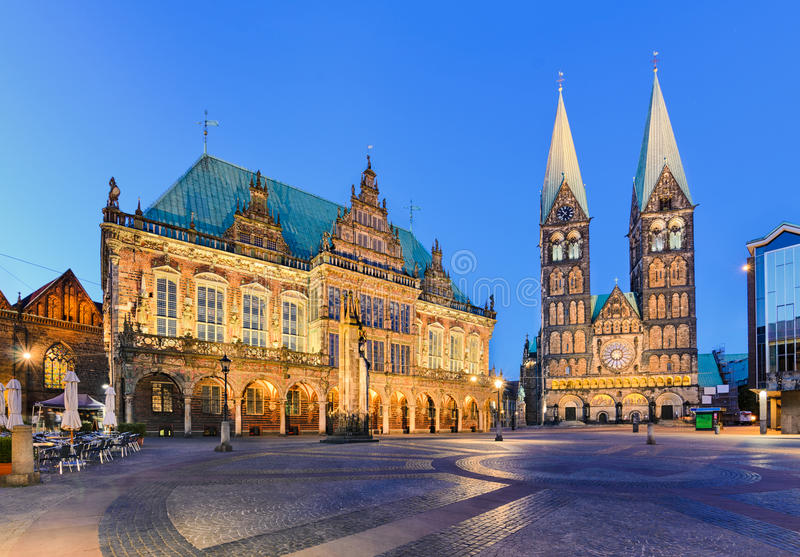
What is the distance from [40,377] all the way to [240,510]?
44.0 metres

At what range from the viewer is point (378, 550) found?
6.43 meters

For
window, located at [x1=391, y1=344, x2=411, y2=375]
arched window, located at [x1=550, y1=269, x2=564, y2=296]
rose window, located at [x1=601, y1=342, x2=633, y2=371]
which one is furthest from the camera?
arched window, located at [x1=550, y1=269, x2=564, y2=296]

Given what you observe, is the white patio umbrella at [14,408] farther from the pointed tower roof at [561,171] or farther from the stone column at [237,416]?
the pointed tower roof at [561,171]

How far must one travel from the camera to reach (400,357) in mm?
43812

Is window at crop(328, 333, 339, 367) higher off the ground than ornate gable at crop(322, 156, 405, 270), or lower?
lower

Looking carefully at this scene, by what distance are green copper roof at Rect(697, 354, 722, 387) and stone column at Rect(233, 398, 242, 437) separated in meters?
82.5

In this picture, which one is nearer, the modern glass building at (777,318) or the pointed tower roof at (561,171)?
the modern glass building at (777,318)

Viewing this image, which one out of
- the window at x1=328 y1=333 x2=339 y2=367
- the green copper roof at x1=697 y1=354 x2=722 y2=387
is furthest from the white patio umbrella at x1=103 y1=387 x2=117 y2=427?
the green copper roof at x1=697 y1=354 x2=722 y2=387

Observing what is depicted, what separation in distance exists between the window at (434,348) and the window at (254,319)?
700 inches

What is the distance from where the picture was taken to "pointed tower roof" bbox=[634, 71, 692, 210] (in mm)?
83750

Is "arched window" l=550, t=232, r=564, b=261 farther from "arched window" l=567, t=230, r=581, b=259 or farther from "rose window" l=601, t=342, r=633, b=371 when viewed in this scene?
"rose window" l=601, t=342, r=633, b=371

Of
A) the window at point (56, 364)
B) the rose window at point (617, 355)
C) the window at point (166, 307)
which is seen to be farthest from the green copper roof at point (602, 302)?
the window at point (56, 364)

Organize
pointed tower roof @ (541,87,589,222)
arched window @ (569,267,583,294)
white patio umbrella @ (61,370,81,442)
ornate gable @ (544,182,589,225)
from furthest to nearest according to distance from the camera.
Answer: pointed tower roof @ (541,87,589,222)
ornate gable @ (544,182,589,225)
arched window @ (569,267,583,294)
white patio umbrella @ (61,370,81,442)

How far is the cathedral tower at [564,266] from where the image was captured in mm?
83062
